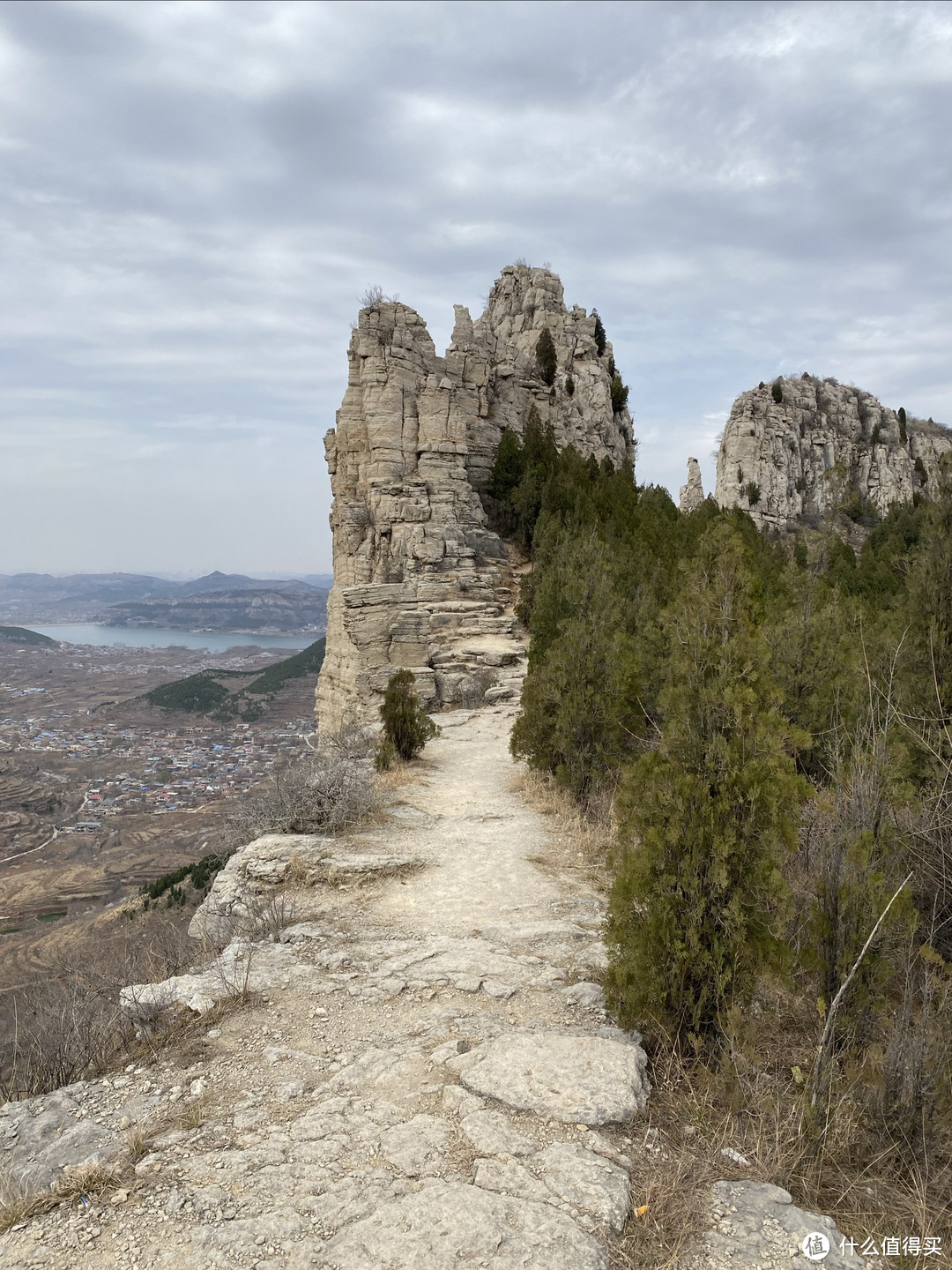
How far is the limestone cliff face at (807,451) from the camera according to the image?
6656 cm

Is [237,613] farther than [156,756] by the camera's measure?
Yes

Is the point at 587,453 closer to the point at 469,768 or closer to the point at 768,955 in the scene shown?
the point at 469,768

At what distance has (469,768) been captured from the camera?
12.7 meters

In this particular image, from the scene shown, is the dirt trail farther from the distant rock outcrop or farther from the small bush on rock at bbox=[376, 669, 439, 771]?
the distant rock outcrop

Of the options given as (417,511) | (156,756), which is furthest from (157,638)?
(417,511)

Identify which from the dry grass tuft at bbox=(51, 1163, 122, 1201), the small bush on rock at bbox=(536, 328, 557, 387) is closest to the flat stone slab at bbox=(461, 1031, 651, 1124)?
the dry grass tuft at bbox=(51, 1163, 122, 1201)

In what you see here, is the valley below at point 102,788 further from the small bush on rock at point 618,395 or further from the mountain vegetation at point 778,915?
the small bush on rock at point 618,395

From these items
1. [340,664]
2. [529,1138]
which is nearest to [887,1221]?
[529,1138]

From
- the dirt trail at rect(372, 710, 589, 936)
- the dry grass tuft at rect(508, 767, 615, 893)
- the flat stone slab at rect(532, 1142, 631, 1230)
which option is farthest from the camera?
the dry grass tuft at rect(508, 767, 615, 893)

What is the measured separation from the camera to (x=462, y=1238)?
99.8 inches

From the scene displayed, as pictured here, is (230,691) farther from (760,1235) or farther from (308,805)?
(760,1235)

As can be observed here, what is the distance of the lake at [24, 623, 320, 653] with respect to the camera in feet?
434

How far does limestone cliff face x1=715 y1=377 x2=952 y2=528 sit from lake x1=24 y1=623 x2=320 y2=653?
262 feet

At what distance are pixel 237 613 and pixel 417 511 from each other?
450ft
